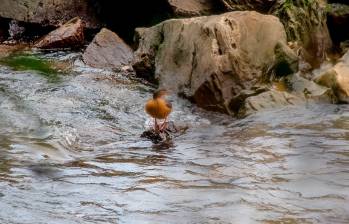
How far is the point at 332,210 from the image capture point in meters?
3.73

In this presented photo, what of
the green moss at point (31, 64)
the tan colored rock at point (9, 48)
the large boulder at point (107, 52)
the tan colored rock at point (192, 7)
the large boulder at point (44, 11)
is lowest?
the green moss at point (31, 64)

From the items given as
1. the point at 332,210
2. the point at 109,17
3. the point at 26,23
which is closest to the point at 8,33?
the point at 26,23

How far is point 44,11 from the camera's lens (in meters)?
11.8

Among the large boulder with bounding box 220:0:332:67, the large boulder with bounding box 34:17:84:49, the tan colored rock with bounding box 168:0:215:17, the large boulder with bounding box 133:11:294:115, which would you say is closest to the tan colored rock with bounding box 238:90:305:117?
the large boulder with bounding box 133:11:294:115

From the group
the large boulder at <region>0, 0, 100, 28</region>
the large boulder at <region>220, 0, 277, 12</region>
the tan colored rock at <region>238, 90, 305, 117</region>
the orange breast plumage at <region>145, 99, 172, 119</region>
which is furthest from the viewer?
the large boulder at <region>0, 0, 100, 28</region>

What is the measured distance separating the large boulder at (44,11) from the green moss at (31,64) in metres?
1.56

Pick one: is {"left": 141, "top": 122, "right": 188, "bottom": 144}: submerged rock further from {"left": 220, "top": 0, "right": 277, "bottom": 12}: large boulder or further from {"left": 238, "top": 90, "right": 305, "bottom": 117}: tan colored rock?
{"left": 220, "top": 0, "right": 277, "bottom": 12}: large boulder

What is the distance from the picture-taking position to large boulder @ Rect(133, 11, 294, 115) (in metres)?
7.46

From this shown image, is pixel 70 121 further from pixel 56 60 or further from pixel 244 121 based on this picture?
pixel 56 60

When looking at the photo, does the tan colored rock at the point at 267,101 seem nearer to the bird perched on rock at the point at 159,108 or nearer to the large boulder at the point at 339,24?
A: the bird perched on rock at the point at 159,108

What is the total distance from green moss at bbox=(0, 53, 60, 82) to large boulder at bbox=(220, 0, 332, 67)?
11.2 ft

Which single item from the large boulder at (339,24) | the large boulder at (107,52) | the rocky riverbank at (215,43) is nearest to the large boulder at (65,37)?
the rocky riverbank at (215,43)

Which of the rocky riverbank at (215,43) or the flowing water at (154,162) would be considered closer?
the flowing water at (154,162)

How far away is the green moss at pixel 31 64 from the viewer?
8.97m
